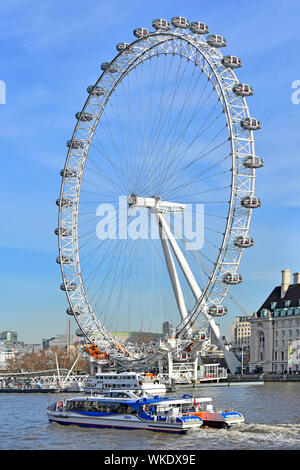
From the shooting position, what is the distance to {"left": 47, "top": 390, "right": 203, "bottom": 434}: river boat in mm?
37375

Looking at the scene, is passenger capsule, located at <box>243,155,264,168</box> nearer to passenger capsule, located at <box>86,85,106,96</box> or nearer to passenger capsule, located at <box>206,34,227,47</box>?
passenger capsule, located at <box>206,34,227,47</box>

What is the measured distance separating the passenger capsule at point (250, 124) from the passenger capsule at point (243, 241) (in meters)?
8.49

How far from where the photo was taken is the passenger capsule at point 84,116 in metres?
80.2

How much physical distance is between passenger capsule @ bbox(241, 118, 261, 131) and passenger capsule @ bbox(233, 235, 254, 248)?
8495mm

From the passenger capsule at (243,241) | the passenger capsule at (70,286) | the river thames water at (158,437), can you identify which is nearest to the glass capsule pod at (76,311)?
the passenger capsule at (70,286)

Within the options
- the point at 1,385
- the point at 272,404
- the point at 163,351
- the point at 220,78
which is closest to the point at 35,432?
the point at 272,404

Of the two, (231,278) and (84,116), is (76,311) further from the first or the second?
(231,278)

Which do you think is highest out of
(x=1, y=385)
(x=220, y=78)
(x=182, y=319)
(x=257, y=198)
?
(x=220, y=78)

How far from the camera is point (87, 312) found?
85.6 meters

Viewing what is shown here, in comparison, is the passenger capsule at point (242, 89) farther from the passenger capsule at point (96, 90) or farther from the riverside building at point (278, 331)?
the riverside building at point (278, 331)

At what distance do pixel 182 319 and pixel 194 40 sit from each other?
25.9m

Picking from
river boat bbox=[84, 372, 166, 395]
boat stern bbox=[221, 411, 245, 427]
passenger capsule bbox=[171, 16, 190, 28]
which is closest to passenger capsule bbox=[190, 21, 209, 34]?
passenger capsule bbox=[171, 16, 190, 28]
